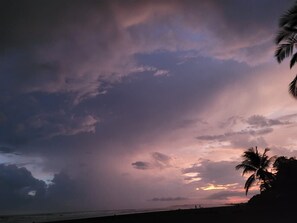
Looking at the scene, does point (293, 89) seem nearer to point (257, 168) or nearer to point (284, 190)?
point (284, 190)

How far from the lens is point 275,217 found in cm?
3161

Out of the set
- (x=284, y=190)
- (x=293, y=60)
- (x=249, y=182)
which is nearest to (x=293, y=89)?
(x=293, y=60)

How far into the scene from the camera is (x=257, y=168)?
5656 centimetres

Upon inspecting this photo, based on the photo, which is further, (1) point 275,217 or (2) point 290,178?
(2) point 290,178

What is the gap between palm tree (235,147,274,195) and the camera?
5597cm

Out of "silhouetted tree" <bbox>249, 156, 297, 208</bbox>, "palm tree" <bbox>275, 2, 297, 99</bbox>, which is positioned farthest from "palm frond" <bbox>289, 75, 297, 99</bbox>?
"silhouetted tree" <bbox>249, 156, 297, 208</bbox>

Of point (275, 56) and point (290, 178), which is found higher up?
point (275, 56)

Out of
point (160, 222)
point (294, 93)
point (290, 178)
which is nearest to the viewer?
point (294, 93)

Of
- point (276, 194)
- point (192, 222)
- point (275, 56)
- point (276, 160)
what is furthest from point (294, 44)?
point (276, 160)

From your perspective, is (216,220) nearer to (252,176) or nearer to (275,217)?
(275,217)

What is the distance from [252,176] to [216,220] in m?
25.5

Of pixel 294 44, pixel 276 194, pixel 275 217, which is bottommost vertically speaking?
pixel 275 217

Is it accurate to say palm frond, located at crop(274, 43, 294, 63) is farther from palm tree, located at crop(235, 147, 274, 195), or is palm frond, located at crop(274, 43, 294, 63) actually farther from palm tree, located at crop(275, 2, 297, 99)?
palm tree, located at crop(235, 147, 274, 195)

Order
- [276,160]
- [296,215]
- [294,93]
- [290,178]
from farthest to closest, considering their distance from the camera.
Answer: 1. [276,160]
2. [290,178]
3. [296,215]
4. [294,93]
